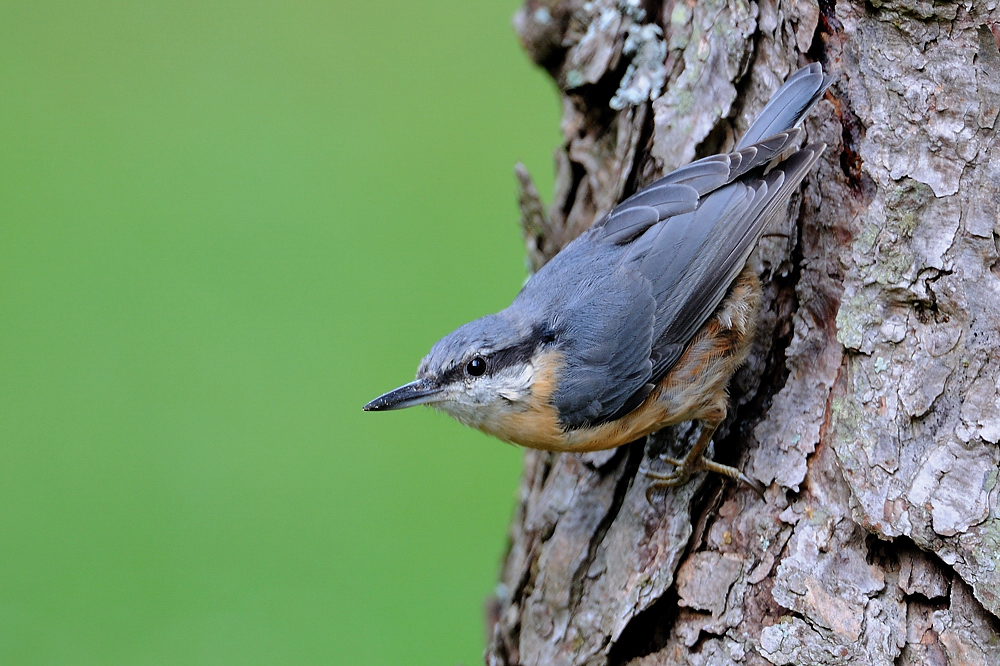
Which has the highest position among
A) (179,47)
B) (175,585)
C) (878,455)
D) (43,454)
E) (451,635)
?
(179,47)

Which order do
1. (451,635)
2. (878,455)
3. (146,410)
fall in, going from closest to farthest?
(878,455) → (451,635) → (146,410)

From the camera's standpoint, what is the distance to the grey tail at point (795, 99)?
2455 millimetres

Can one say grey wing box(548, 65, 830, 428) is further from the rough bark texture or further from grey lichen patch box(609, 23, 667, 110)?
grey lichen patch box(609, 23, 667, 110)

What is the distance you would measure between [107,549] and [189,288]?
5.47 ft

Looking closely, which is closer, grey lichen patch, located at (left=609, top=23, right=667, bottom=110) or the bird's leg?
the bird's leg

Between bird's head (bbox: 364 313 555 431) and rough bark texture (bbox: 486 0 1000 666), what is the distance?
0.45 m

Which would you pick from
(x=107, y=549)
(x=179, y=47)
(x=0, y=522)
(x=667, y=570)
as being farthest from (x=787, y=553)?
(x=179, y=47)

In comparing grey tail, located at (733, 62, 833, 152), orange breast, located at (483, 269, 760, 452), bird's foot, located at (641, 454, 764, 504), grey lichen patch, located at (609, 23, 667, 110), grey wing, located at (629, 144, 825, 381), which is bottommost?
bird's foot, located at (641, 454, 764, 504)

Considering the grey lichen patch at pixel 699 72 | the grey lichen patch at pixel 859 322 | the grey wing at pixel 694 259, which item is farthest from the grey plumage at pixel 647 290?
the grey lichen patch at pixel 859 322

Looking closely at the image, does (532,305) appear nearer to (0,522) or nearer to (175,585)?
(175,585)

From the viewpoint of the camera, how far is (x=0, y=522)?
497 centimetres

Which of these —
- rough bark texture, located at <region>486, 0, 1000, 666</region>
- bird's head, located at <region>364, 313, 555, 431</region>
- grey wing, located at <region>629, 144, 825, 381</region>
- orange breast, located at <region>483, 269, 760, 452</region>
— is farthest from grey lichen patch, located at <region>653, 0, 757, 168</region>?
bird's head, located at <region>364, 313, 555, 431</region>

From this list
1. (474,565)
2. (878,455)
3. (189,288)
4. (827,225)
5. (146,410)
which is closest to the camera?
(878,455)

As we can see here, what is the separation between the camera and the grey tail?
96.6 inches
